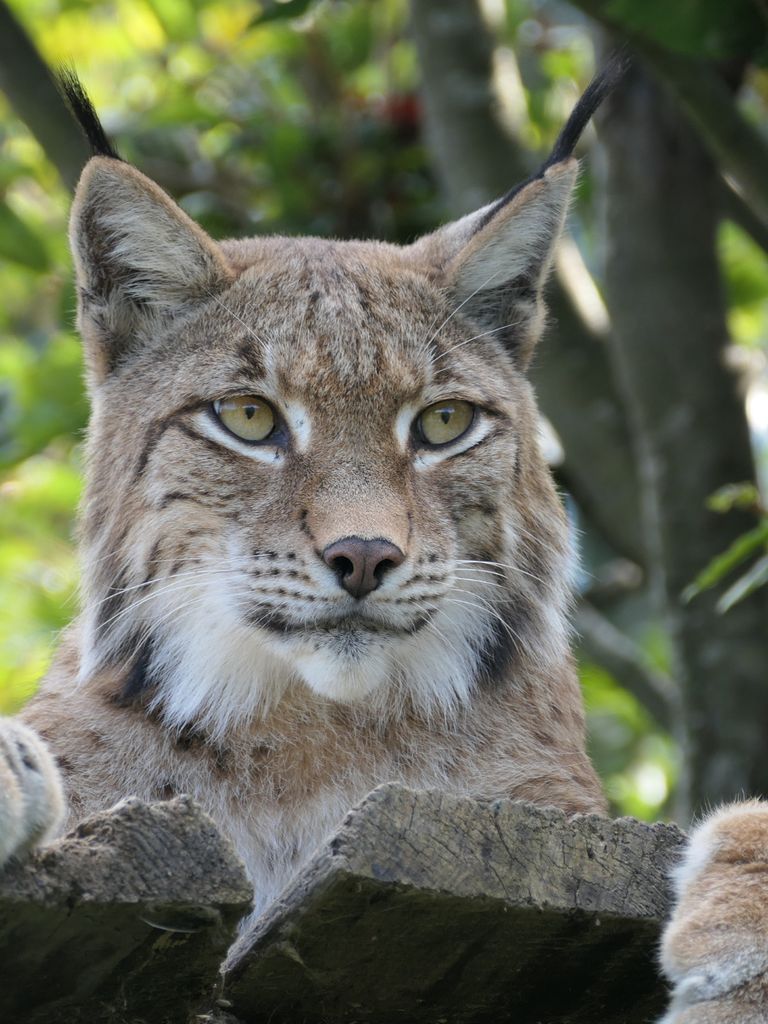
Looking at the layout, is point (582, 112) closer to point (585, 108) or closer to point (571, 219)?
point (585, 108)

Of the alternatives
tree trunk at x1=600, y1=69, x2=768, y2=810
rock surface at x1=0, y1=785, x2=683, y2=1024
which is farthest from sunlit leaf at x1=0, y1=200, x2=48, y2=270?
rock surface at x1=0, y1=785, x2=683, y2=1024

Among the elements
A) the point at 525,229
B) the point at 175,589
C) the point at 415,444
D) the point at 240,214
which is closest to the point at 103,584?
the point at 175,589

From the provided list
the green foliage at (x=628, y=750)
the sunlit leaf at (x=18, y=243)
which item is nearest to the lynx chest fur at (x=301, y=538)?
the sunlit leaf at (x=18, y=243)

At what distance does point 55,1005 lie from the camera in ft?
8.65

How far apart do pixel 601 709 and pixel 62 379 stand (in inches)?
149

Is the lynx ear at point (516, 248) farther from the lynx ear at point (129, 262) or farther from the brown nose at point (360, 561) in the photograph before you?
the brown nose at point (360, 561)

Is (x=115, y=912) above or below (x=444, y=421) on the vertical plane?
below

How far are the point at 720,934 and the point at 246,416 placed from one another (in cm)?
192

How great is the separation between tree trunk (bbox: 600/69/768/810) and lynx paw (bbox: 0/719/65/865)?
3.92 m

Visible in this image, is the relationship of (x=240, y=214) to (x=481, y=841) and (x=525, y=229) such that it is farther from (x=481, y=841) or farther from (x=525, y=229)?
(x=481, y=841)

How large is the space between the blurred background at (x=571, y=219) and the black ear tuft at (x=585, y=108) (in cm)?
65

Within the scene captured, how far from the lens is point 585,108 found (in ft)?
14.1

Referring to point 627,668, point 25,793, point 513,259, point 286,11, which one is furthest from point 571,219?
point 25,793

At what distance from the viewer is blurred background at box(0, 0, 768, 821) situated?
6277 mm
